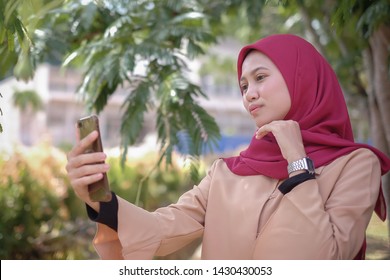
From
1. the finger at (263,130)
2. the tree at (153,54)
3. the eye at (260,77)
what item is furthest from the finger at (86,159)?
the tree at (153,54)

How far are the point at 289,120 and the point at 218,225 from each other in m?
0.46

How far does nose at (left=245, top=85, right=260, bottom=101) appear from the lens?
1961mm

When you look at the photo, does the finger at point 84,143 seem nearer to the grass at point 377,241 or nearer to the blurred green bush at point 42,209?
the grass at point 377,241

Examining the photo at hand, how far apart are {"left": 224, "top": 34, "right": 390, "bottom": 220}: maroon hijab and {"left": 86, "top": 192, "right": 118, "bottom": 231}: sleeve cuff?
0.51 m

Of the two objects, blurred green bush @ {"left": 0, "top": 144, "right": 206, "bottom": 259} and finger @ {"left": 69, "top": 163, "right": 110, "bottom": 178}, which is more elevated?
finger @ {"left": 69, "top": 163, "right": 110, "bottom": 178}

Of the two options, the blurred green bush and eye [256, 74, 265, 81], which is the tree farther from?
the blurred green bush

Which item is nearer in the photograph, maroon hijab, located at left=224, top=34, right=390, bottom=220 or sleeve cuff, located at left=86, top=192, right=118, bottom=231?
sleeve cuff, located at left=86, top=192, right=118, bottom=231

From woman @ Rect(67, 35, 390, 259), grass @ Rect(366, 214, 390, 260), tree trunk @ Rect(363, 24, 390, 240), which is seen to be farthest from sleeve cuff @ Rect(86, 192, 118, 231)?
tree trunk @ Rect(363, 24, 390, 240)

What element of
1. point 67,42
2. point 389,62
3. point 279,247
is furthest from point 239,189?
point 67,42

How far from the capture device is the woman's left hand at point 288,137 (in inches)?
69.8

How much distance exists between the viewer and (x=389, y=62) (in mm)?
3246

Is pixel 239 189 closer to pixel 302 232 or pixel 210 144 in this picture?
pixel 302 232

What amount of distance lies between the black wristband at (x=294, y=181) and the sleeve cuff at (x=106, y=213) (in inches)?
21.6

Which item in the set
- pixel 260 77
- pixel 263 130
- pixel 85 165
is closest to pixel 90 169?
pixel 85 165
